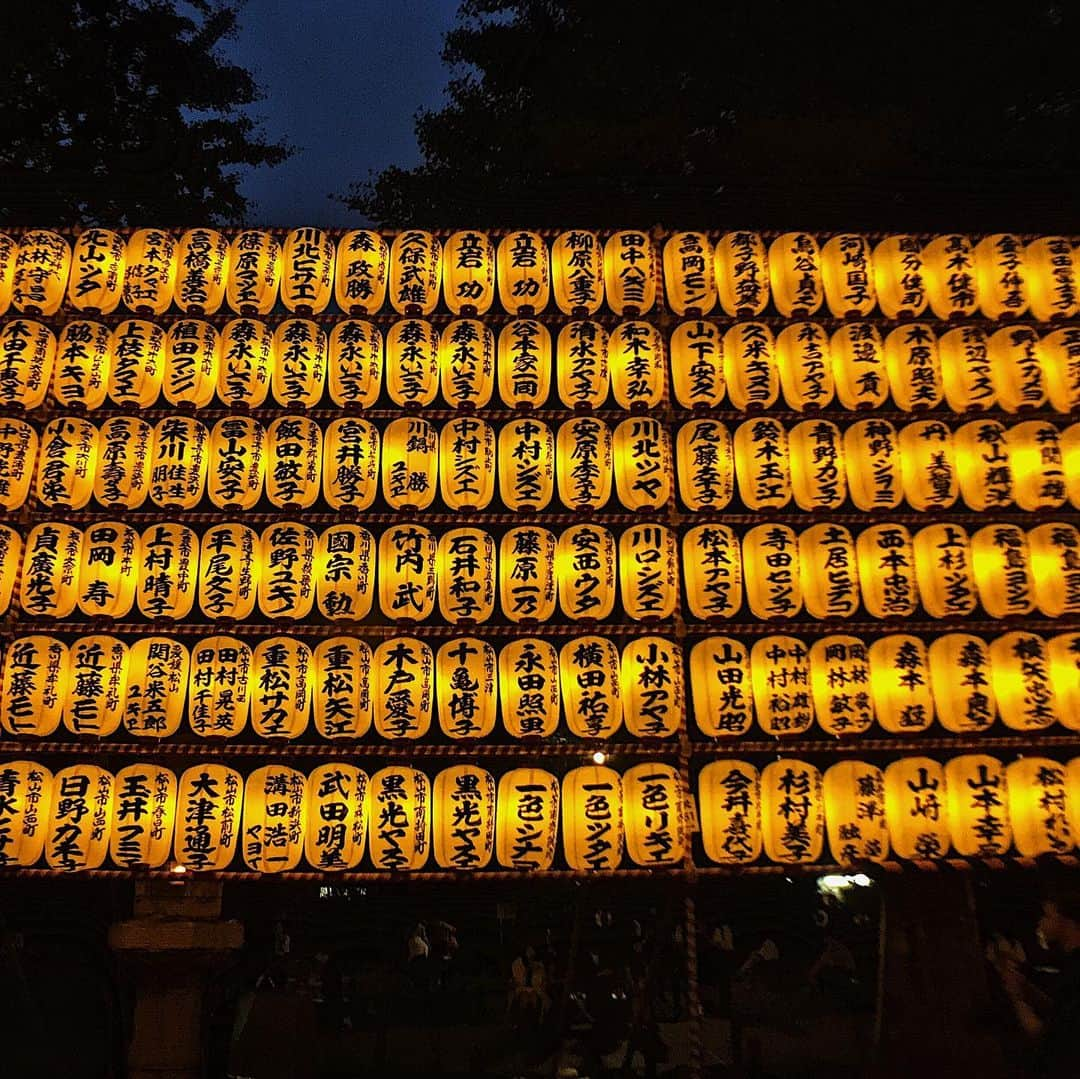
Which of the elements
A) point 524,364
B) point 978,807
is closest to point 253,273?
point 524,364

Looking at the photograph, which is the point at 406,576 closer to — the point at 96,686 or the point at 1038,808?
the point at 96,686

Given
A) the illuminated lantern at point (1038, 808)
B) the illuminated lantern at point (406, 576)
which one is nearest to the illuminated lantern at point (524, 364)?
the illuminated lantern at point (406, 576)

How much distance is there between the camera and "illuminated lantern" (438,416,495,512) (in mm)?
7297

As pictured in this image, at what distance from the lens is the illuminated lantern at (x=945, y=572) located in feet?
23.4

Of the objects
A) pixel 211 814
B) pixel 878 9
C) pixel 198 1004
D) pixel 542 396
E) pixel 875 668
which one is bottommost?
pixel 198 1004

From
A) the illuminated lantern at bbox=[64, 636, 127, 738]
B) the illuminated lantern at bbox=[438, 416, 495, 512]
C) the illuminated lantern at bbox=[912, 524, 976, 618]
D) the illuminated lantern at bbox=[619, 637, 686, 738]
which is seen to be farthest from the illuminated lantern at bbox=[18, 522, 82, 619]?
the illuminated lantern at bbox=[912, 524, 976, 618]

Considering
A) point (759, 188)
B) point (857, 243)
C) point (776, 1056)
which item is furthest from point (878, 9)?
point (776, 1056)

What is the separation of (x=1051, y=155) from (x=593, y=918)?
1053 cm

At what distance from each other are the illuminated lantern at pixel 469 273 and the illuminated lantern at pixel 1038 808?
513 centimetres

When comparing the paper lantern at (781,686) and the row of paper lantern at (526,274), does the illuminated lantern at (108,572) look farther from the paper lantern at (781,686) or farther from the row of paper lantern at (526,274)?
the paper lantern at (781,686)

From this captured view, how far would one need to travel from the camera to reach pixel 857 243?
812 cm

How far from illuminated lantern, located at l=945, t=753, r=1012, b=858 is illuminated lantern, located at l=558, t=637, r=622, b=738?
232 centimetres

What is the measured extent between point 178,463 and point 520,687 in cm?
299

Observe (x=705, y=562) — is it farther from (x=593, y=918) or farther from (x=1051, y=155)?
(x=1051, y=155)
